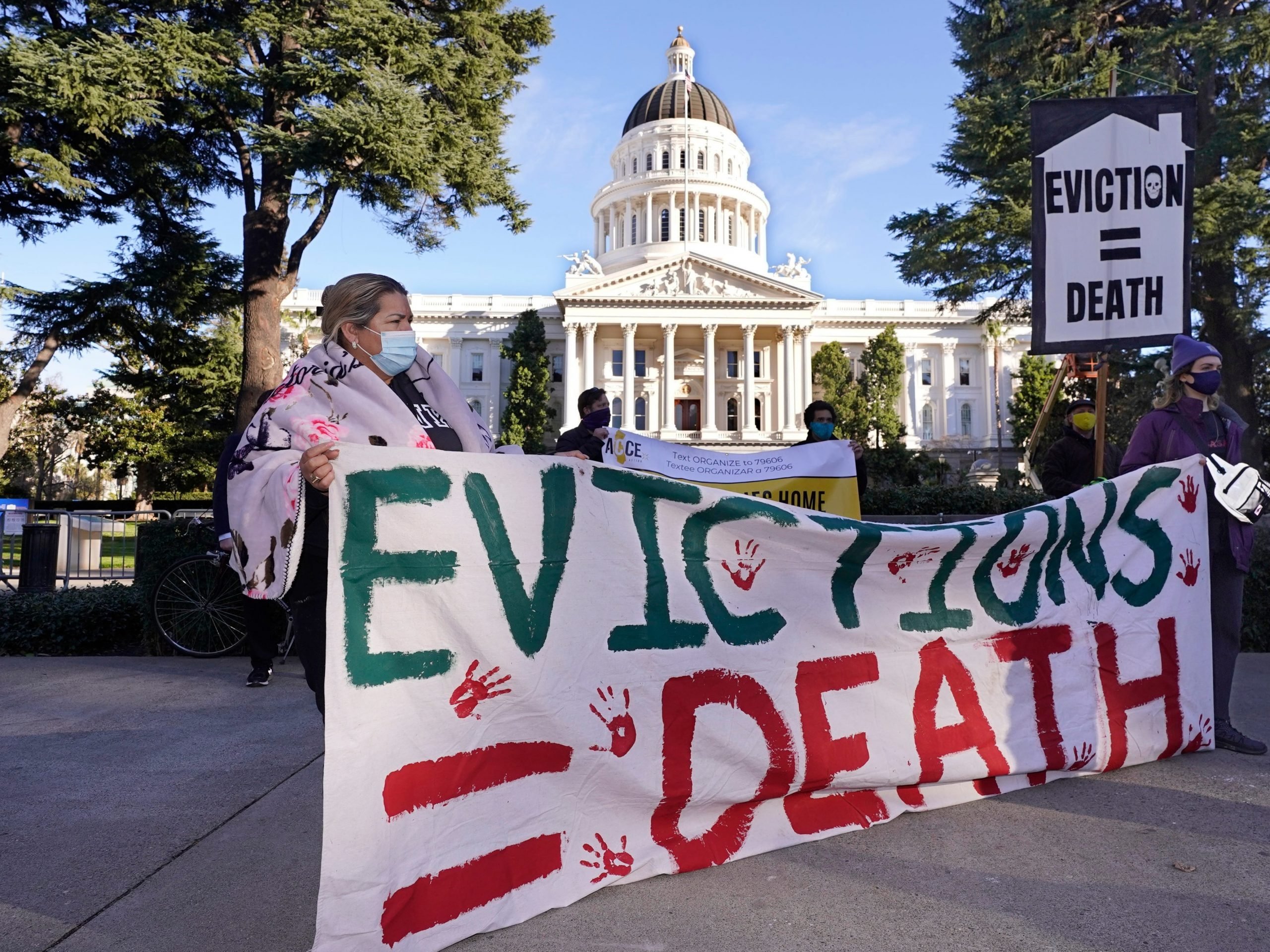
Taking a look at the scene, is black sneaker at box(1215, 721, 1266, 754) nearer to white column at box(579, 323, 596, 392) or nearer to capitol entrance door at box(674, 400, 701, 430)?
white column at box(579, 323, 596, 392)

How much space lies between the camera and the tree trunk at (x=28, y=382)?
1708 centimetres

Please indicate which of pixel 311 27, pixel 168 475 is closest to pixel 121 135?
pixel 311 27

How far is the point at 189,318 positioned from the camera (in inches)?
664

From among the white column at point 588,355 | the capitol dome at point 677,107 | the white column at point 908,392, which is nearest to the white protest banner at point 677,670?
the white column at point 588,355

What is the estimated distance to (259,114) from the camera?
549 inches

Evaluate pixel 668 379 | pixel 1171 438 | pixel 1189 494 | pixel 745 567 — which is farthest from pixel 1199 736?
pixel 668 379

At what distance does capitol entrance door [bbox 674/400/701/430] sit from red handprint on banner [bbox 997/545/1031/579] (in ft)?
199

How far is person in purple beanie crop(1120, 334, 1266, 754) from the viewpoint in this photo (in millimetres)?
4176

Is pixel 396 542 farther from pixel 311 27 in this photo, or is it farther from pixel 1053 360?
pixel 1053 360

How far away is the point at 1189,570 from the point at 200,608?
20.0 ft

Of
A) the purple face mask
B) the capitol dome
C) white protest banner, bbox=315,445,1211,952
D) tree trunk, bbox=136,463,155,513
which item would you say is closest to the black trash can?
the purple face mask

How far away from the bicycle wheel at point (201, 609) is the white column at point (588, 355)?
53630 millimetres

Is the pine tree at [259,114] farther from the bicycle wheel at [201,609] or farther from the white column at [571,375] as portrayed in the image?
the white column at [571,375]

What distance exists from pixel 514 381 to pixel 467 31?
39.6 m
